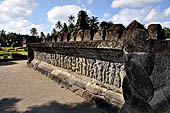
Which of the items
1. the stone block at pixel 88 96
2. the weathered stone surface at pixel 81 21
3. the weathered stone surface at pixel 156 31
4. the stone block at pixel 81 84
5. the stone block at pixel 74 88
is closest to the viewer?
the weathered stone surface at pixel 156 31

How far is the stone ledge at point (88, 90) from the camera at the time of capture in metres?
2.24

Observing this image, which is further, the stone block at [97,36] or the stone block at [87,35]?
the stone block at [87,35]

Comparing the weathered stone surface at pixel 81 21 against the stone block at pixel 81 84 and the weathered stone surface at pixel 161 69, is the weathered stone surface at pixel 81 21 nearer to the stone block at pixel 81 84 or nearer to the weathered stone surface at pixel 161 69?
the stone block at pixel 81 84

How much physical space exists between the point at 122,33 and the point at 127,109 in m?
1.27

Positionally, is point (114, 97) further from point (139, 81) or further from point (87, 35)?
point (87, 35)

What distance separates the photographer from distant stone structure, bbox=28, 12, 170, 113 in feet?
5.38

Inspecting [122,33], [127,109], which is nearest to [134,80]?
[127,109]

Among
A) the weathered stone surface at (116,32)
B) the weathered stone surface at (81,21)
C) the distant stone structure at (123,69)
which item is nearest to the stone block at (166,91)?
the distant stone structure at (123,69)

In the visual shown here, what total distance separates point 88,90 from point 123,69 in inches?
44.8

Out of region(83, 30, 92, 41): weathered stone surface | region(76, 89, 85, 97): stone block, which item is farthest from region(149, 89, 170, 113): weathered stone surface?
region(83, 30, 92, 41): weathered stone surface

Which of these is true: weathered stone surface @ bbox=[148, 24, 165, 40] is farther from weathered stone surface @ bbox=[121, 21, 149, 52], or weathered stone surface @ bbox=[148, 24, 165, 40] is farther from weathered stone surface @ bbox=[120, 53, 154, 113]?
weathered stone surface @ bbox=[120, 53, 154, 113]

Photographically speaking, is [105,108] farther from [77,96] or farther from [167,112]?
[167,112]

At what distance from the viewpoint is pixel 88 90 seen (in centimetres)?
290

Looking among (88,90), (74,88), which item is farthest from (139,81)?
(74,88)
